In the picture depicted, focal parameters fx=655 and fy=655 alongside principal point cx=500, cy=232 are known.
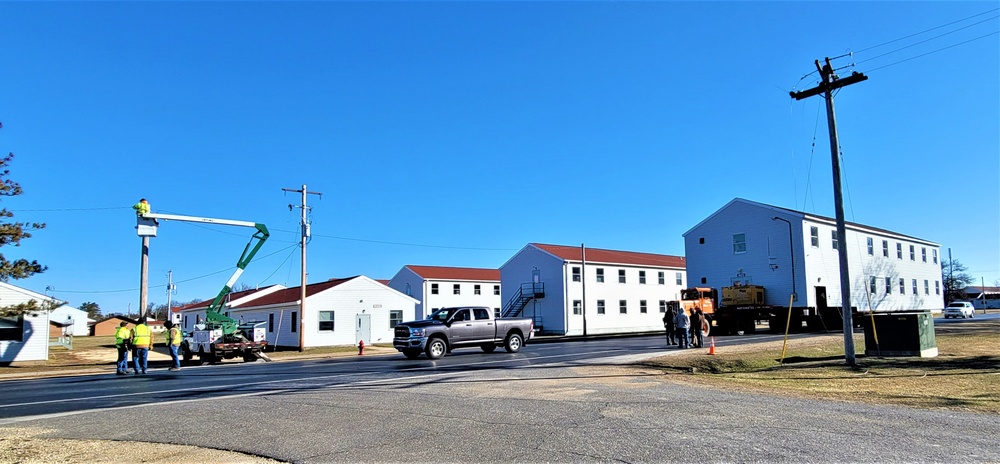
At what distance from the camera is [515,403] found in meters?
10.6

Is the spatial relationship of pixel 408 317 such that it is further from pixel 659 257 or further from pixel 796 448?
pixel 796 448

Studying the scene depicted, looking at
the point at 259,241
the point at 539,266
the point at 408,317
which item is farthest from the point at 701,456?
the point at 539,266

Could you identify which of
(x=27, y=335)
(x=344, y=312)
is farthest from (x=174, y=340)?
(x=344, y=312)

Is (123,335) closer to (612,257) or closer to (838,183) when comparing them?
(838,183)

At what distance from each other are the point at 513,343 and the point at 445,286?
34388mm

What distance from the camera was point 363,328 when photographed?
39.8 m

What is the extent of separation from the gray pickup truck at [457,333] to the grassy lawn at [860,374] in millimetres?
7052

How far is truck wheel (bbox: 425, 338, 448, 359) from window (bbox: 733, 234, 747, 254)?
23101 mm

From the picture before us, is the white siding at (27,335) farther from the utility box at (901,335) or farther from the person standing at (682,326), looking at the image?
the utility box at (901,335)

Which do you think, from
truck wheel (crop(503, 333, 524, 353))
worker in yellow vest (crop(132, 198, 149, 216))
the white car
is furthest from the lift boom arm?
the white car

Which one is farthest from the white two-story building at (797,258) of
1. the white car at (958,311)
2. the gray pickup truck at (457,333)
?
the gray pickup truck at (457,333)

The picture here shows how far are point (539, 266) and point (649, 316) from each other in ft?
34.5

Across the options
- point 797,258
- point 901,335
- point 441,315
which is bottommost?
point 901,335

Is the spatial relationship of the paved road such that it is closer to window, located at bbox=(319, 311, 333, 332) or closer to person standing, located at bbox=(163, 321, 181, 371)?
person standing, located at bbox=(163, 321, 181, 371)
